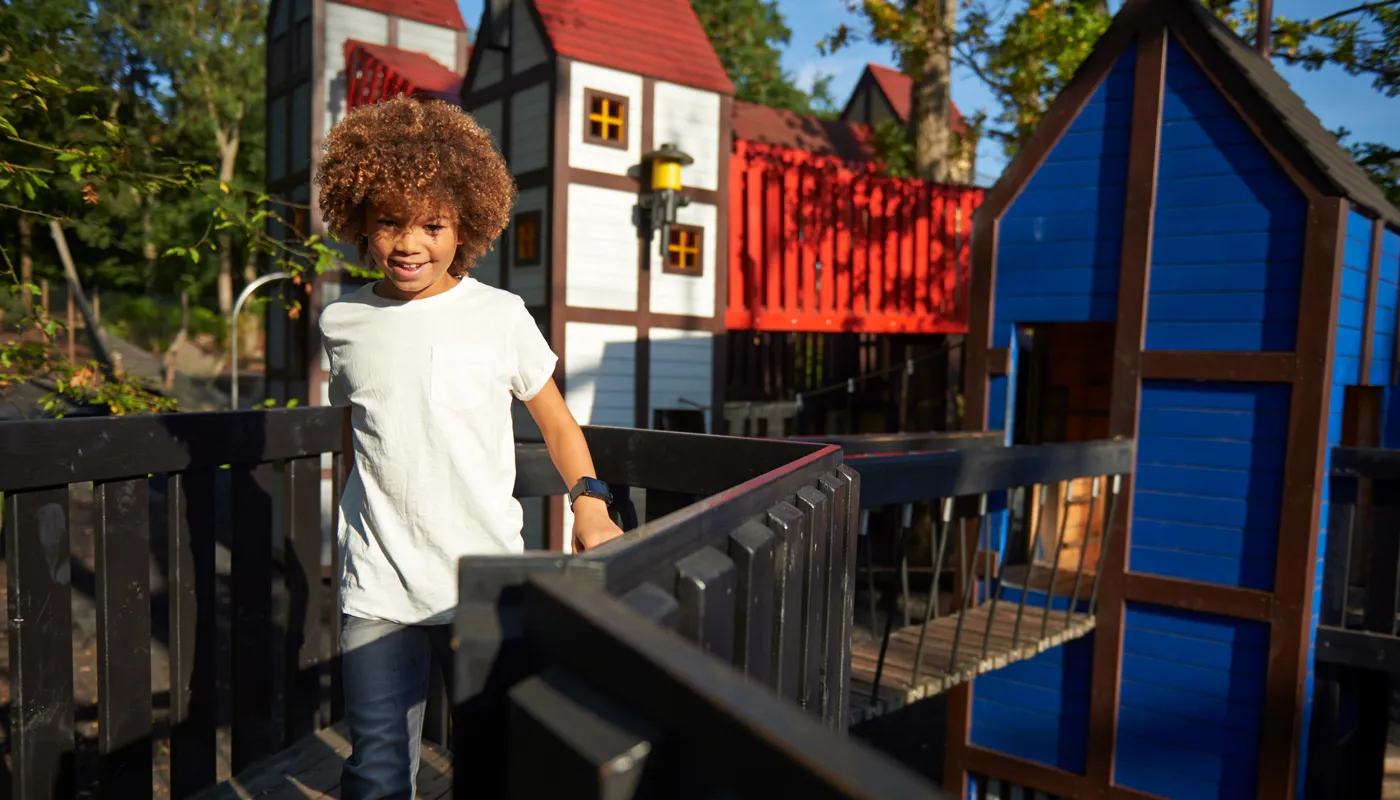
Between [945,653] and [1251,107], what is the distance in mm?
3581

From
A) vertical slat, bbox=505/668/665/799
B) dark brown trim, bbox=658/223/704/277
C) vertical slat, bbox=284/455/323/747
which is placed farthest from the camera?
dark brown trim, bbox=658/223/704/277

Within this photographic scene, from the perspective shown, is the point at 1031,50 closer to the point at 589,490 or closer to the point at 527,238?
the point at 527,238

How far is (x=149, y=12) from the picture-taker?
32844 millimetres

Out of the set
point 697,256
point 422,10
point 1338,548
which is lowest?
point 1338,548

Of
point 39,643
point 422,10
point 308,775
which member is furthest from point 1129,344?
point 422,10

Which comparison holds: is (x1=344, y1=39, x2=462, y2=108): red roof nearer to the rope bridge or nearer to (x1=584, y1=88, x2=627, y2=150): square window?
(x1=584, y1=88, x2=627, y2=150): square window

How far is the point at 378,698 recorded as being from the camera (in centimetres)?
195

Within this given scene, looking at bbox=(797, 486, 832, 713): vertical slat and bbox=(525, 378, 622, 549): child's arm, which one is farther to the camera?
bbox=(525, 378, 622, 549): child's arm

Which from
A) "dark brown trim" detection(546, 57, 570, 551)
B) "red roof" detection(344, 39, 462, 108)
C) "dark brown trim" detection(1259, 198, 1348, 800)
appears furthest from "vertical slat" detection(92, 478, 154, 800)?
"red roof" detection(344, 39, 462, 108)

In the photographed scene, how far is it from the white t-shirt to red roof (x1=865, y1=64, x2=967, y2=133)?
25038mm

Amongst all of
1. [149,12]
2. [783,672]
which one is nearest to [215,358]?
[149,12]

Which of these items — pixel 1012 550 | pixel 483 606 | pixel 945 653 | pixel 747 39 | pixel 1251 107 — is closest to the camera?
pixel 483 606

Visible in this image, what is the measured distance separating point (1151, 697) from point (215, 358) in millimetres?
37361

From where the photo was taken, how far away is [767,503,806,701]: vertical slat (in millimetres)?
1807
